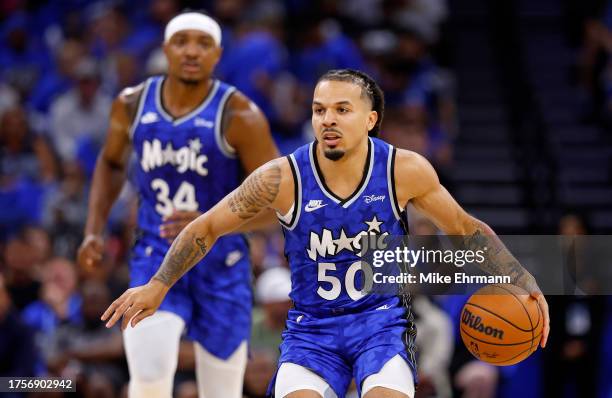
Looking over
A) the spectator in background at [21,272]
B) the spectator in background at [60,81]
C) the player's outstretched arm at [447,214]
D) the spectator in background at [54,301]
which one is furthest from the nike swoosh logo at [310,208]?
the spectator in background at [60,81]

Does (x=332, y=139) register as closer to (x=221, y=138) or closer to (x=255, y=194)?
(x=255, y=194)

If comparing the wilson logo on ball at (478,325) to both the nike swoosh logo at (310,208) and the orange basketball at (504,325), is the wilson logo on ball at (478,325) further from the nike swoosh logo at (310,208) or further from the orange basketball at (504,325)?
the nike swoosh logo at (310,208)

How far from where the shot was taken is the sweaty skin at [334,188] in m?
5.25

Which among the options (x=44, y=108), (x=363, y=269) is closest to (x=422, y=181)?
(x=363, y=269)

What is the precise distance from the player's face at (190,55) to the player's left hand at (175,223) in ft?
2.59

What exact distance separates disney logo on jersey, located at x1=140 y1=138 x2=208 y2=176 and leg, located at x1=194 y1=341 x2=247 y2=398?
1031 millimetres

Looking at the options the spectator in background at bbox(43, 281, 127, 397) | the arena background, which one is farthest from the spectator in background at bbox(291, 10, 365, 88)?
the spectator in background at bbox(43, 281, 127, 397)

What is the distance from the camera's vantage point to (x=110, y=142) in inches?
263

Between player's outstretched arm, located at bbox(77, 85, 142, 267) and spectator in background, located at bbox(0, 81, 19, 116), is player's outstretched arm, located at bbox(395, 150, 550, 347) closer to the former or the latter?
player's outstretched arm, located at bbox(77, 85, 142, 267)

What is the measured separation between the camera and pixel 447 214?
5.37 meters

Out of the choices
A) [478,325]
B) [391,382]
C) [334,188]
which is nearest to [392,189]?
[334,188]

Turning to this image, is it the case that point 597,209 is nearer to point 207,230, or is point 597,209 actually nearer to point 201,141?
point 201,141

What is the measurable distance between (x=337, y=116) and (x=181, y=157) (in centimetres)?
140

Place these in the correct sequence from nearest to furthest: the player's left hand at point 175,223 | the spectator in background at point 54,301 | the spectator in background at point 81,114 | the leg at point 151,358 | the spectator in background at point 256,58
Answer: the leg at point 151,358 → the player's left hand at point 175,223 → the spectator in background at point 54,301 → the spectator in background at point 256,58 → the spectator in background at point 81,114
